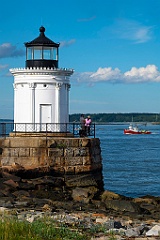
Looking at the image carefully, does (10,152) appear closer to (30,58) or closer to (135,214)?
(30,58)

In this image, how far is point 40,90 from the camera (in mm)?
21438

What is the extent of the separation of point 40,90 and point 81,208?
25.9ft

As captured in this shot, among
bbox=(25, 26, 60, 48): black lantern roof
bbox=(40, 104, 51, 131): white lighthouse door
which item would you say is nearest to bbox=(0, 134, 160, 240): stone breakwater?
bbox=(40, 104, 51, 131): white lighthouse door

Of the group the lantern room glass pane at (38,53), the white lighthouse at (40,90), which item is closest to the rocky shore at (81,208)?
the white lighthouse at (40,90)

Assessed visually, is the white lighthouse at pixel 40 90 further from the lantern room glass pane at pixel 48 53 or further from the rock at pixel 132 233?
the rock at pixel 132 233

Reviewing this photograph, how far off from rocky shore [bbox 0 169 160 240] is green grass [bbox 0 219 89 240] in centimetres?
55

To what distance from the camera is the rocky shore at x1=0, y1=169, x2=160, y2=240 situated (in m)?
10.5

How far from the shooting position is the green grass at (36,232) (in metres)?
8.27

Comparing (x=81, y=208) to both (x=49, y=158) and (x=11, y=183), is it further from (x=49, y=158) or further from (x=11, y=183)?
(x=49, y=158)

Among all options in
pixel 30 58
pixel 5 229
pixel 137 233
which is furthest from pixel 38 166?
pixel 5 229

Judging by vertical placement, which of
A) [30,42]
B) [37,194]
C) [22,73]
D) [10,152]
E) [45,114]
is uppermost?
[30,42]

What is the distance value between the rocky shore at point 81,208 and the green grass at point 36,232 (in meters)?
0.55

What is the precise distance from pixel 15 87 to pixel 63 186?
4.88m

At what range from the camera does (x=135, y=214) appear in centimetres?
1413
